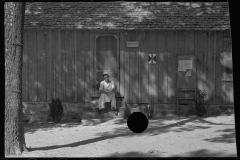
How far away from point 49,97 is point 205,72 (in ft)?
21.4

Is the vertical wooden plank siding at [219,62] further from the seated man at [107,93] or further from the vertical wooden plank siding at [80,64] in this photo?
the vertical wooden plank siding at [80,64]

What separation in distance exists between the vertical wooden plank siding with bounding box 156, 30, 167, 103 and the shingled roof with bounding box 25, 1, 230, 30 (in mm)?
692

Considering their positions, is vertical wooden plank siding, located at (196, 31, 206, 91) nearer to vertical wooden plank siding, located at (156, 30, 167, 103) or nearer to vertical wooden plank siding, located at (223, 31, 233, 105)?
vertical wooden plank siding, located at (223, 31, 233, 105)

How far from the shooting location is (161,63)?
14.1 m

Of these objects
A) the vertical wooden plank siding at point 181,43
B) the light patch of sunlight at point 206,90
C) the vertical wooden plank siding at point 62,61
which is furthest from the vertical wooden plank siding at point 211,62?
the vertical wooden plank siding at point 62,61

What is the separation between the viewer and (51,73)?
44.9 ft

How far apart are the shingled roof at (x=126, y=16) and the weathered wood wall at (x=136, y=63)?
0.53 metres

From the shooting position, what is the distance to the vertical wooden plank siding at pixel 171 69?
13953mm

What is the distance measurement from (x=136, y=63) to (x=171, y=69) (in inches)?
58.5

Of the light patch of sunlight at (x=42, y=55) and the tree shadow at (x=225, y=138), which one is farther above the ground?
the light patch of sunlight at (x=42, y=55)

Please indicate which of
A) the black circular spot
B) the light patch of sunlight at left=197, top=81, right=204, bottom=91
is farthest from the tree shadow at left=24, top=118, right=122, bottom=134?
the black circular spot

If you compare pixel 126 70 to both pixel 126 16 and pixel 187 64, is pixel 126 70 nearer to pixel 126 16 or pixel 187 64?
pixel 126 16

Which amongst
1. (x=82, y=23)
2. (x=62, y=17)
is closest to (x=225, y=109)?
(x=82, y=23)

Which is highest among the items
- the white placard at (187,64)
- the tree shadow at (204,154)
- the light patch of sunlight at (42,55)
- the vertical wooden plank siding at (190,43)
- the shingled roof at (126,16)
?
the shingled roof at (126,16)
